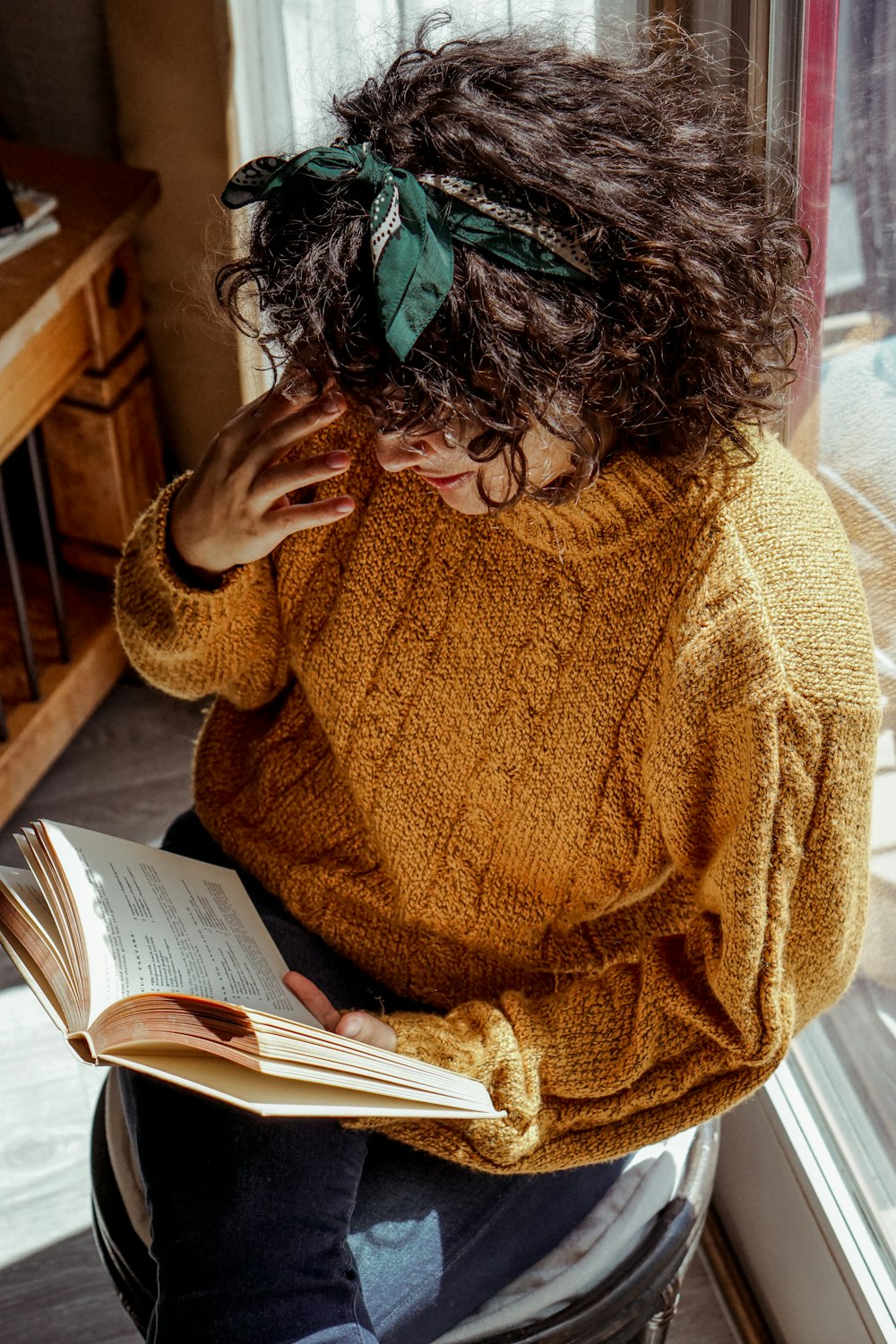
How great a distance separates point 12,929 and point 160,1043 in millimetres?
170

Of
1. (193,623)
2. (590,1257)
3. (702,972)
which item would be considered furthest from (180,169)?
(590,1257)

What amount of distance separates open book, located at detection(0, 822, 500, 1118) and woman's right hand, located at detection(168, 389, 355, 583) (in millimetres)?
226

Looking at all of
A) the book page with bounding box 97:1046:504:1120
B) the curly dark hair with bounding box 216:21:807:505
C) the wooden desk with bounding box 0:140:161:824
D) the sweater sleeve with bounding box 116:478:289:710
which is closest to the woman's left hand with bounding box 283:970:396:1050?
the book page with bounding box 97:1046:504:1120

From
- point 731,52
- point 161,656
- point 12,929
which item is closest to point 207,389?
point 161,656

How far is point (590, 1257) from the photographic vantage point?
0.94m

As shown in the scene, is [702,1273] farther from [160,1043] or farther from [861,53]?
[861,53]

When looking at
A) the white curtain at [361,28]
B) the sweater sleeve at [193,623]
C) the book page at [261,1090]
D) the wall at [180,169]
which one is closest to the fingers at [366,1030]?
the book page at [261,1090]

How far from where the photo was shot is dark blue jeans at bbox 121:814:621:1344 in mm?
826

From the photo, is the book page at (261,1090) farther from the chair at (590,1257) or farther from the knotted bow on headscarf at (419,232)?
the knotted bow on headscarf at (419,232)

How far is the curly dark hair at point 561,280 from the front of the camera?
2.37 feet

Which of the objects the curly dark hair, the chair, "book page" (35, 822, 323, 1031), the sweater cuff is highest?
the curly dark hair

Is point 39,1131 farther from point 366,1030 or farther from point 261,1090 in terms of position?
point 261,1090

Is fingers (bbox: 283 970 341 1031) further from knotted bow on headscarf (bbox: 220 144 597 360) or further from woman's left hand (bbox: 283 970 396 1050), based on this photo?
knotted bow on headscarf (bbox: 220 144 597 360)

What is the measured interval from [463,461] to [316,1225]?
0.49 m
